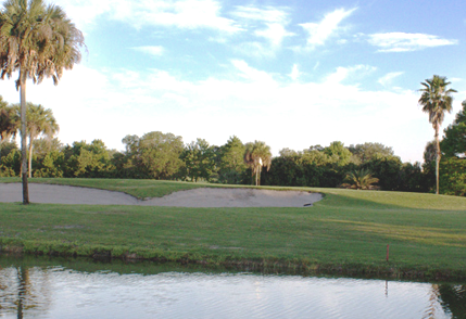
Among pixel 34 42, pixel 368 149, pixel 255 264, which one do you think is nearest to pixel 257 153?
pixel 34 42

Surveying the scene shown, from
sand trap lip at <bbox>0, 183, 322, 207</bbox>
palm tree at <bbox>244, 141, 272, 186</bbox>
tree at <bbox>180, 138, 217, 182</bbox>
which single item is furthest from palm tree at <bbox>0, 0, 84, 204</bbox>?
tree at <bbox>180, 138, 217, 182</bbox>

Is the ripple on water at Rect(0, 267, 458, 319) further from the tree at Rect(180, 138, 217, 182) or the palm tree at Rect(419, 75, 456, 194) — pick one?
the tree at Rect(180, 138, 217, 182)

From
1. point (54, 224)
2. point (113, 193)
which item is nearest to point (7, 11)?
point (54, 224)

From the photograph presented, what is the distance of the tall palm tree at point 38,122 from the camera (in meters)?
53.8

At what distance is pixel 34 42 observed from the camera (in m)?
24.1

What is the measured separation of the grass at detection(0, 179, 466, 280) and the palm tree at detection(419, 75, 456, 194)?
109 feet

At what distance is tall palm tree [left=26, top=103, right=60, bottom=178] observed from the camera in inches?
2117

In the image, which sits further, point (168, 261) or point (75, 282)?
point (168, 261)

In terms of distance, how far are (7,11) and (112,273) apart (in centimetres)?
1848

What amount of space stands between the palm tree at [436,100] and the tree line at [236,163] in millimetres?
3491

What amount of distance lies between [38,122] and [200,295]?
51.3 m

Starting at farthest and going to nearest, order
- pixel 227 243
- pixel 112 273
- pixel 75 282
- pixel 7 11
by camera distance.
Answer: pixel 7 11 → pixel 227 243 → pixel 112 273 → pixel 75 282

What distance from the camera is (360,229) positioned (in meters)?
19.4

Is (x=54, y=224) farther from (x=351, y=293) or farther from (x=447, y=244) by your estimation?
(x=447, y=244)
